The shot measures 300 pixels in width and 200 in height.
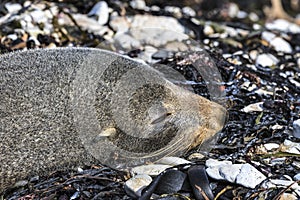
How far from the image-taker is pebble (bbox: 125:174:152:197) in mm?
3143

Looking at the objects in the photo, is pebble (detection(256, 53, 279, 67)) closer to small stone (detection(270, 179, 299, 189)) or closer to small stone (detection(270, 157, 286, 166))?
small stone (detection(270, 157, 286, 166))

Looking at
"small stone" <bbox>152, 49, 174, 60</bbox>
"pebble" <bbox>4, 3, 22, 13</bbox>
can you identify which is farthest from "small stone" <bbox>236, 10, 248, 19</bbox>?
"pebble" <bbox>4, 3, 22, 13</bbox>

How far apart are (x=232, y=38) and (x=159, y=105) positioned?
9.02 ft

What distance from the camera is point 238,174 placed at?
3.18m

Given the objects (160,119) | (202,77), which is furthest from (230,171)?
(202,77)

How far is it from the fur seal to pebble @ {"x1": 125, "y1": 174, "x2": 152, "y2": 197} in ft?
1.18

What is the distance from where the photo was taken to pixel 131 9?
6375 mm

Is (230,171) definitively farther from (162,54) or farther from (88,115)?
(162,54)

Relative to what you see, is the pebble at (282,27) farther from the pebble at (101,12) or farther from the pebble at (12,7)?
the pebble at (12,7)

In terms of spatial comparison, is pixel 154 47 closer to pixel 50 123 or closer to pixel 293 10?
pixel 50 123

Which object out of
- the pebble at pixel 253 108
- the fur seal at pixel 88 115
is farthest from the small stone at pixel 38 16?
the pebble at pixel 253 108

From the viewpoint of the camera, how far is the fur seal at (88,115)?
3.49m

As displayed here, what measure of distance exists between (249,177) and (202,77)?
1.49 m

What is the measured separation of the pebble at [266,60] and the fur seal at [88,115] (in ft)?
5.90
